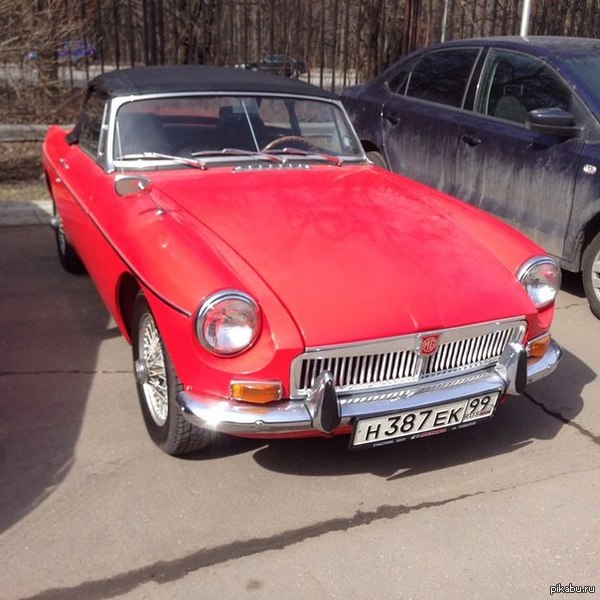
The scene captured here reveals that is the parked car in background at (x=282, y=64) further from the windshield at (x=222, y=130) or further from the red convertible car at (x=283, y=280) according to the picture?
the red convertible car at (x=283, y=280)

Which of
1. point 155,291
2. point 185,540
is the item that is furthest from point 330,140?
point 185,540

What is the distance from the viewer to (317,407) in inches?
110

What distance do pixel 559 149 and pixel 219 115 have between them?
2.31m

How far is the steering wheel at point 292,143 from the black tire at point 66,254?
189 cm

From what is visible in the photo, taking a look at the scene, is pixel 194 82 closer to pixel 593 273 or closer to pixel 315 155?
pixel 315 155

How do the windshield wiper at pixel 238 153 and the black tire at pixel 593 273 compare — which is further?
the black tire at pixel 593 273

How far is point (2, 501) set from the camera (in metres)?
2.99

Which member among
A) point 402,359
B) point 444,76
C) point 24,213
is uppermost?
point 444,76

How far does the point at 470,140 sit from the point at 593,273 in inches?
55.4

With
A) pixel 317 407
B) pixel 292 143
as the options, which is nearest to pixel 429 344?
pixel 317 407

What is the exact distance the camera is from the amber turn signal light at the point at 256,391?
2.80 meters

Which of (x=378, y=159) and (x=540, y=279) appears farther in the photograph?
(x=378, y=159)

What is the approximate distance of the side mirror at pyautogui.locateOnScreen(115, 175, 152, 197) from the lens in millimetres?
3641

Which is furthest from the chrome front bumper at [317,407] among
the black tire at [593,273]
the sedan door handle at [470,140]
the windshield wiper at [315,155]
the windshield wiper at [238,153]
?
the sedan door handle at [470,140]
